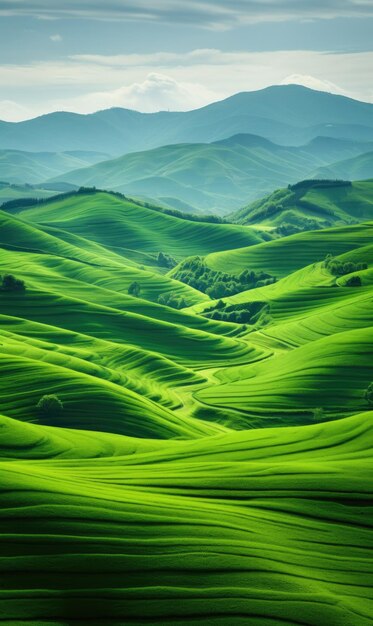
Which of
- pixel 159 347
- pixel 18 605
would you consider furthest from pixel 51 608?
pixel 159 347

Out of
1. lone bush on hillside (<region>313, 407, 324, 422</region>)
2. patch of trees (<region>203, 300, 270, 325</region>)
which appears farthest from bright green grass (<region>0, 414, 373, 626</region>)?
patch of trees (<region>203, 300, 270, 325</region>)

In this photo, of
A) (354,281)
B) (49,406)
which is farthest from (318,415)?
(354,281)

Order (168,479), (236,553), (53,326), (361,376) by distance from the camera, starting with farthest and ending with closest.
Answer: (53,326) → (361,376) → (168,479) → (236,553)

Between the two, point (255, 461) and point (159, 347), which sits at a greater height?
point (159, 347)

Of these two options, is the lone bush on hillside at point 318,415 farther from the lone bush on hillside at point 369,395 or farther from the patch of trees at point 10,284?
the patch of trees at point 10,284

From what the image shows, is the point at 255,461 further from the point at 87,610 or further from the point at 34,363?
the point at 34,363

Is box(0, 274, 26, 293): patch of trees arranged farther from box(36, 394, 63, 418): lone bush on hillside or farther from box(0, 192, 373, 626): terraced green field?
box(36, 394, 63, 418): lone bush on hillside

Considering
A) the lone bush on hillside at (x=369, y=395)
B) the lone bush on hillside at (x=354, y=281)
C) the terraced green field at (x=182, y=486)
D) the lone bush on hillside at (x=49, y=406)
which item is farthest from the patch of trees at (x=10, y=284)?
the lone bush on hillside at (x=369, y=395)
